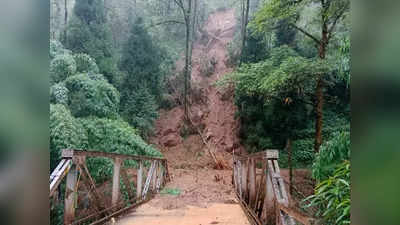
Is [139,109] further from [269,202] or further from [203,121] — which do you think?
[269,202]

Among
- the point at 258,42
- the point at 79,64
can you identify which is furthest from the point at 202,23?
the point at 79,64

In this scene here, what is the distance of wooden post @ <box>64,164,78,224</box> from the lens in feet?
7.84

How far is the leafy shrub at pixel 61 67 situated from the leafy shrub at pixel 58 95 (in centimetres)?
57

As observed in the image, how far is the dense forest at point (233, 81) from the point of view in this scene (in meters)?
5.33

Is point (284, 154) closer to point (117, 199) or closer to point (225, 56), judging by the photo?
point (225, 56)

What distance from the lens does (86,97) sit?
744cm

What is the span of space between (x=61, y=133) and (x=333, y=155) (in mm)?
4710

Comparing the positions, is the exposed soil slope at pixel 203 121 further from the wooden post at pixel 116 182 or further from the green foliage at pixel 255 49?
the wooden post at pixel 116 182

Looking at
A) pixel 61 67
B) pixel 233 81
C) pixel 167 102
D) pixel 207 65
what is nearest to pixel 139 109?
pixel 167 102

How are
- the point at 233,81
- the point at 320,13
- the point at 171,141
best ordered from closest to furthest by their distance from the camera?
1. the point at 320,13
2. the point at 233,81
3. the point at 171,141

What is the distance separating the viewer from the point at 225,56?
1700 centimetres

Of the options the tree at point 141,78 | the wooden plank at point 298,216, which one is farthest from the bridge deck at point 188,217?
the tree at point 141,78
